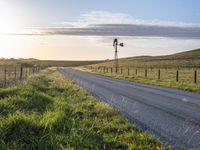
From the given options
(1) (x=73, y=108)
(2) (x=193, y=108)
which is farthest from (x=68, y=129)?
(2) (x=193, y=108)

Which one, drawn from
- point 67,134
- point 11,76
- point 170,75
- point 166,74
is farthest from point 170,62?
point 67,134

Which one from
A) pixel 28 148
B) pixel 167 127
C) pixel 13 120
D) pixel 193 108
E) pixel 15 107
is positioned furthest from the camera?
pixel 193 108

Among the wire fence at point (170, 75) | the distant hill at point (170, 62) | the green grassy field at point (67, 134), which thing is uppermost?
the distant hill at point (170, 62)

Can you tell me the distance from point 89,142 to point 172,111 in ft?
22.5

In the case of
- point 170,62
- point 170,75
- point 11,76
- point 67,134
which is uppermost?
point 170,62

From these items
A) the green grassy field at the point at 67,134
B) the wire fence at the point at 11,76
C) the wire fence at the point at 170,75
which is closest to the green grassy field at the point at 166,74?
the wire fence at the point at 170,75

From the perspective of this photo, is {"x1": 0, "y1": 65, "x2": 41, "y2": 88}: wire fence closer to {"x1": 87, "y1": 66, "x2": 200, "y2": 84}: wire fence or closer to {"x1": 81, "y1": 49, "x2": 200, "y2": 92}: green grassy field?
{"x1": 81, "y1": 49, "x2": 200, "y2": 92}: green grassy field

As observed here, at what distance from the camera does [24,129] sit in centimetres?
921

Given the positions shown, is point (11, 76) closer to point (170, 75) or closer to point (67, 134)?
point (170, 75)

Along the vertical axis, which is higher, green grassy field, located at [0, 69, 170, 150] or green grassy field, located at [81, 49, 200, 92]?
green grassy field, located at [0, 69, 170, 150]

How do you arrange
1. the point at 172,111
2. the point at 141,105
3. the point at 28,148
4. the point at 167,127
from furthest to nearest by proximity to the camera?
the point at 141,105 → the point at 172,111 → the point at 167,127 → the point at 28,148

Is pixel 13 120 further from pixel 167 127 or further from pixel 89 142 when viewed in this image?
pixel 167 127

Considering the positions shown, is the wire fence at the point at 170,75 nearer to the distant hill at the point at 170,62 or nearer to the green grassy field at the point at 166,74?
the green grassy field at the point at 166,74

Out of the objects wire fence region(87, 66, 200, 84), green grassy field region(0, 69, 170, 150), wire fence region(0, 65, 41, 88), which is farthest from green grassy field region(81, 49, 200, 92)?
green grassy field region(0, 69, 170, 150)
